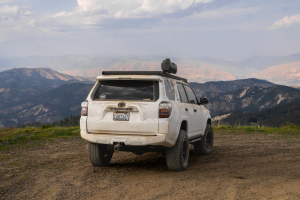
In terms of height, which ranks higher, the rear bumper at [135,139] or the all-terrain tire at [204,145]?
the rear bumper at [135,139]

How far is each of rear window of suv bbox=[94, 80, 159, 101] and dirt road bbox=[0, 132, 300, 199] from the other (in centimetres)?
164

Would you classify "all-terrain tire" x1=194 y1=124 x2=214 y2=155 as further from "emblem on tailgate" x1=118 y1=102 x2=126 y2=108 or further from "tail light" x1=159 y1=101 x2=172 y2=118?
"emblem on tailgate" x1=118 y1=102 x2=126 y2=108

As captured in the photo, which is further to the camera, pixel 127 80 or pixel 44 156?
pixel 44 156

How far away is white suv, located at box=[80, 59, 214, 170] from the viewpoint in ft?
18.4

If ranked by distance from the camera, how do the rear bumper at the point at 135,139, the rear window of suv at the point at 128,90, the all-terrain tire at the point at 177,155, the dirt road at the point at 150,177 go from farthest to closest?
the all-terrain tire at the point at 177,155 → the rear window of suv at the point at 128,90 → the rear bumper at the point at 135,139 → the dirt road at the point at 150,177

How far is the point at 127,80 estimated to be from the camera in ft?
19.9

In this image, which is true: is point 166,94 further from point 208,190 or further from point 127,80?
point 208,190

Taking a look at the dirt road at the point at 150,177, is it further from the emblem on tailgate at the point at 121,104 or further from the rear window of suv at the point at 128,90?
the rear window of suv at the point at 128,90

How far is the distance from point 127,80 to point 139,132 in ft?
3.86

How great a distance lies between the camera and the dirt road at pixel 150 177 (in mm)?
4594

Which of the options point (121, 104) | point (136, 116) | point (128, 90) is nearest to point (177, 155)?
point (136, 116)

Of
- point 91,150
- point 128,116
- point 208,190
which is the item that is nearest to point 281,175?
point 208,190

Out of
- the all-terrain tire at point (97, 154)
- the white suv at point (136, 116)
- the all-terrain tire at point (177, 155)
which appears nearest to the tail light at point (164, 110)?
the white suv at point (136, 116)

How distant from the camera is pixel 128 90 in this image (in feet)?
19.6
